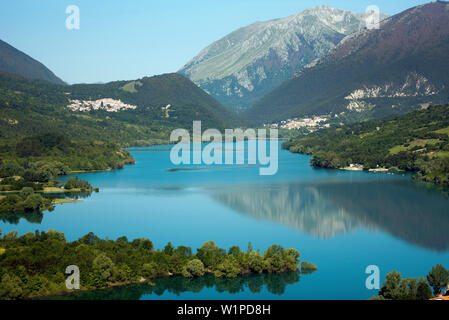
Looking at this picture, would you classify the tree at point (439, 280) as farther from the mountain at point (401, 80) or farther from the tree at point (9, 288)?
the mountain at point (401, 80)

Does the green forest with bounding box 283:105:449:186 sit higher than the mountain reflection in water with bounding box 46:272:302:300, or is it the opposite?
the green forest with bounding box 283:105:449:186

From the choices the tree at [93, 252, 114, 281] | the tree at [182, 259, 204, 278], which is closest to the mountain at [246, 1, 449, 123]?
the tree at [182, 259, 204, 278]

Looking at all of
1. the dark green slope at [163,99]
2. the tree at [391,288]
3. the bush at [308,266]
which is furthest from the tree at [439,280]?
the dark green slope at [163,99]

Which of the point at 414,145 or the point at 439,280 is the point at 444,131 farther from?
the point at 439,280

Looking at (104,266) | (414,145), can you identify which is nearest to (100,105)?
(414,145)

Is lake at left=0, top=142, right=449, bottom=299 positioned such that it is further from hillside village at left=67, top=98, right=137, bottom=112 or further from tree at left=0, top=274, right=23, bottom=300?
hillside village at left=67, top=98, right=137, bottom=112

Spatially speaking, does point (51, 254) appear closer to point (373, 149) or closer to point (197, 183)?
point (197, 183)

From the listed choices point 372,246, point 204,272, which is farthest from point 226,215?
point 204,272
